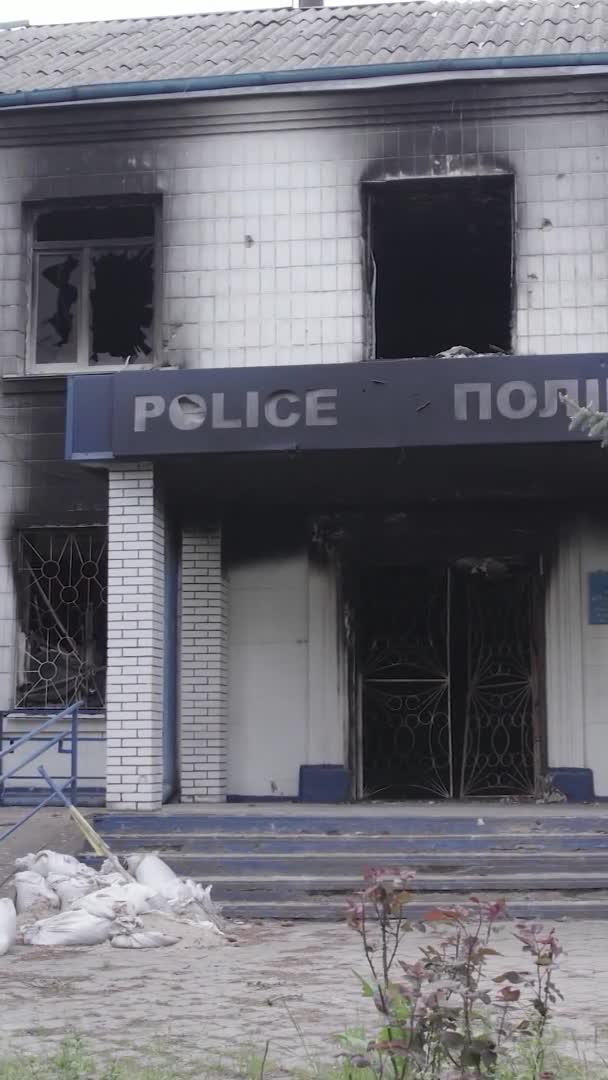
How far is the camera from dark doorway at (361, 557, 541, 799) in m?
11.3

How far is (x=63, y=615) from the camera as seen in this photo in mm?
11812

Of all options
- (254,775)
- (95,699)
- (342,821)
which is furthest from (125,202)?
(342,821)

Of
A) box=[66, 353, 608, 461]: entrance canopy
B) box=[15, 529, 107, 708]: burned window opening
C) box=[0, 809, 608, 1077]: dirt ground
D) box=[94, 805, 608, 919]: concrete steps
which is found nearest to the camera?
box=[0, 809, 608, 1077]: dirt ground

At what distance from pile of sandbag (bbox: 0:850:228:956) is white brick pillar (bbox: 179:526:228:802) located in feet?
7.97

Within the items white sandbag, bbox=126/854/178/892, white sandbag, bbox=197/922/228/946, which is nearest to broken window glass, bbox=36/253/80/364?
white sandbag, bbox=126/854/178/892

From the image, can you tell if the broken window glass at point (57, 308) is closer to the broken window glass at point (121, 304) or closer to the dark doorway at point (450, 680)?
the broken window glass at point (121, 304)

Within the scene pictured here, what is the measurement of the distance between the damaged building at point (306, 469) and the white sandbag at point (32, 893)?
2.07 m

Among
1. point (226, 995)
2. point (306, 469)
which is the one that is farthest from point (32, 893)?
point (306, 469)

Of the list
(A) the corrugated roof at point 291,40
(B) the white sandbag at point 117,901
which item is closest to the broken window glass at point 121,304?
(A) the corrugated roof at point 291,40

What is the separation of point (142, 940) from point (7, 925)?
761 mm

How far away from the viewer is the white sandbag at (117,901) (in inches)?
298

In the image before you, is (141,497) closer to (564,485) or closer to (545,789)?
(564,485)

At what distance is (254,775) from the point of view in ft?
36.7

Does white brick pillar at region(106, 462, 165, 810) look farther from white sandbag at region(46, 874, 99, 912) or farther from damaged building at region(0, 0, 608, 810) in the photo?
white sandbag at region(46, 874, 99, 912)
